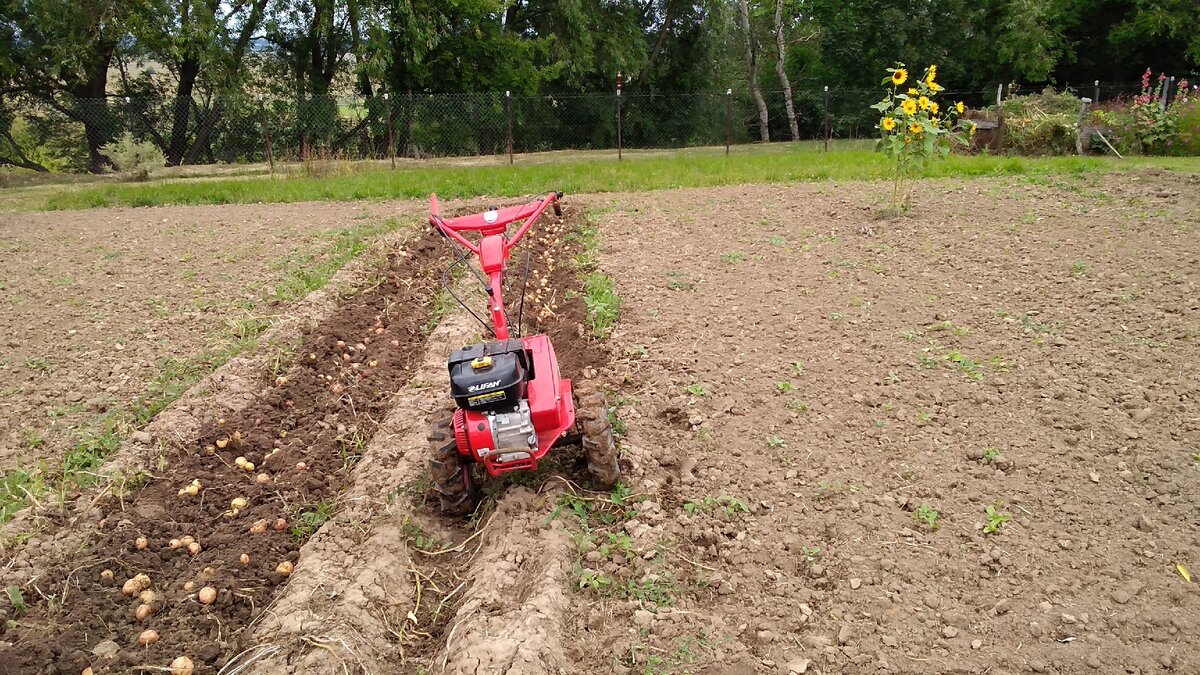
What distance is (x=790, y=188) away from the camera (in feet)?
36.4

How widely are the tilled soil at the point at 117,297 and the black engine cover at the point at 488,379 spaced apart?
2.59 m

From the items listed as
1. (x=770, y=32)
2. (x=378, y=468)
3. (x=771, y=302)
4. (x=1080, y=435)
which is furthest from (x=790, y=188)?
(x=770, y=32)

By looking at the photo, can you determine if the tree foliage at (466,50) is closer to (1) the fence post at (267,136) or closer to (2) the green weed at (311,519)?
(1) the fence post at (267,136)

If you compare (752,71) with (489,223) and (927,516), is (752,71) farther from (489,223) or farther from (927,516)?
(927,516)

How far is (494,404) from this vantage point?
3371 millimetres

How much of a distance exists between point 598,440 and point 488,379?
2.12ft

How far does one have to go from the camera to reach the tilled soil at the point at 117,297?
16.4 feet

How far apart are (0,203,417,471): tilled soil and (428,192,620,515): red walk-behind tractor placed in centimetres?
238

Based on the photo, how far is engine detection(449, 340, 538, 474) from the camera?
3.32 metres

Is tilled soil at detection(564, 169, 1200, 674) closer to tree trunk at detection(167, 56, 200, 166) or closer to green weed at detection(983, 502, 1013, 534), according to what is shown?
green weed at detection(983, 502, 1013, 534)

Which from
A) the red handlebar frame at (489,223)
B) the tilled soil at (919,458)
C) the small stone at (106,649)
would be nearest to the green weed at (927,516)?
the tilled soil at (919,458)

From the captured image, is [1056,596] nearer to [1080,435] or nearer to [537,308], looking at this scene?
[1080,435]

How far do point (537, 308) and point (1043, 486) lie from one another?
4.06m

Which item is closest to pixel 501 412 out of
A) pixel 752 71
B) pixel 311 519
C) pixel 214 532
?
pixel 311 519
